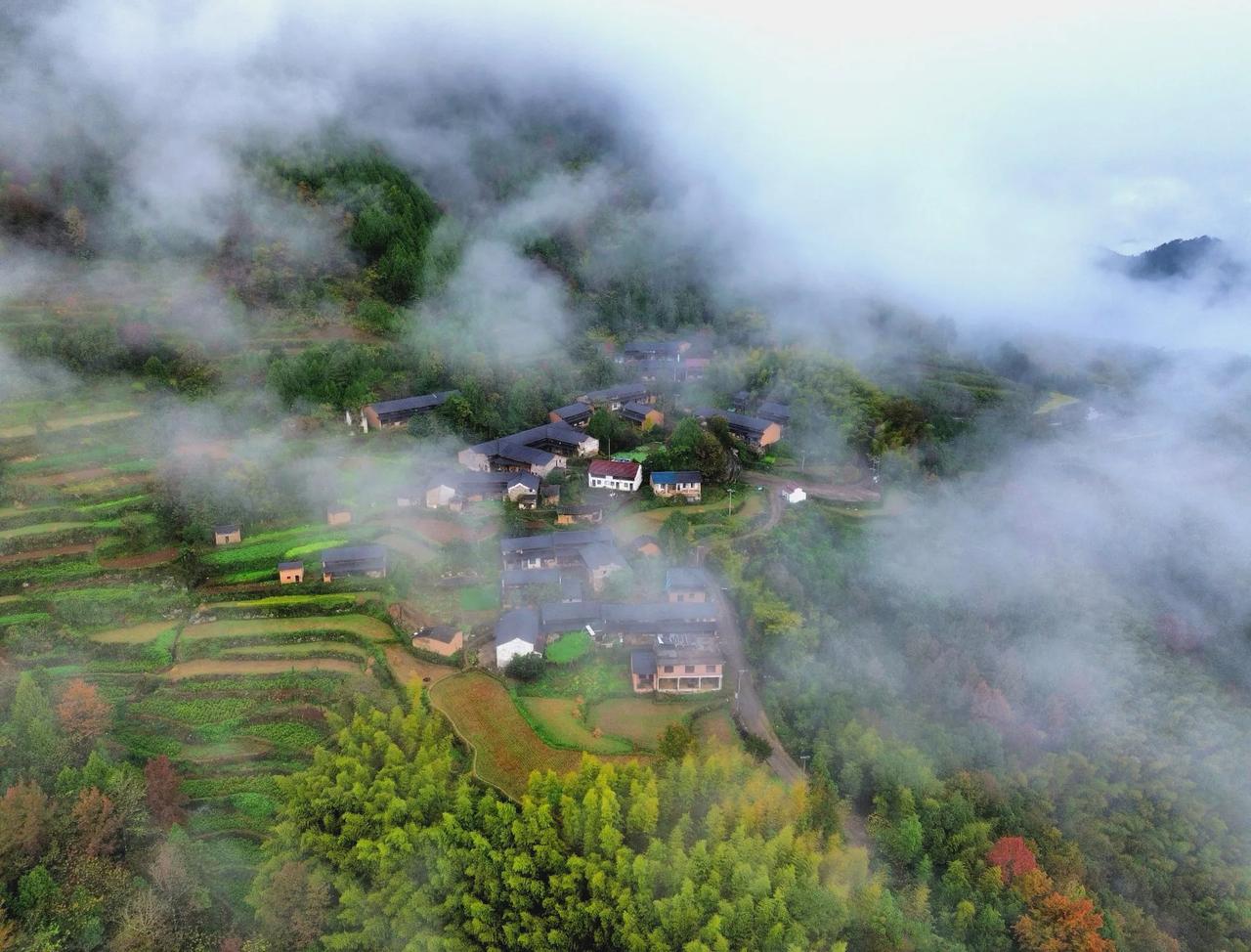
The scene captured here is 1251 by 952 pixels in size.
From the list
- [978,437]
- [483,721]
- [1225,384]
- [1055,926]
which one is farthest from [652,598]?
[1225,384]

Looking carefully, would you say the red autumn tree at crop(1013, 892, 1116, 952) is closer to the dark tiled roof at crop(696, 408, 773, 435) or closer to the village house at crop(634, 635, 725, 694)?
the village house at crop(634, 635, 725, 694)

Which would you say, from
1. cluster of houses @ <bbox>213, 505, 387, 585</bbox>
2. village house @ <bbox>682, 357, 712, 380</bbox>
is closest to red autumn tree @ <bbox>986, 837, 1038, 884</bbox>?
cluster of houses @ <bbox>213, 505, 387, 585</bbox>

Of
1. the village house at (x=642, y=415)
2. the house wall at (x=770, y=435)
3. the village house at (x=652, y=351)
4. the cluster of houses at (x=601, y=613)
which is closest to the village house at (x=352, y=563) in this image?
the cluster of houses at (x=601, y=613)

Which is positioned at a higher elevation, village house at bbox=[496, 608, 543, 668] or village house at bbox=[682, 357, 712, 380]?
village house at bbox=[496, 608, 543, 668]

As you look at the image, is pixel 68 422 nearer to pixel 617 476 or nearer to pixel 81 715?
pixel 81 715

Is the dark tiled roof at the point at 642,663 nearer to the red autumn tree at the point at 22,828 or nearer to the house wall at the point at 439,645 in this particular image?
the house wall at the point at 439,645

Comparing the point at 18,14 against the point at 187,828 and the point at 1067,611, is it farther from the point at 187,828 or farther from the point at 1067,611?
the point at 1067,611
